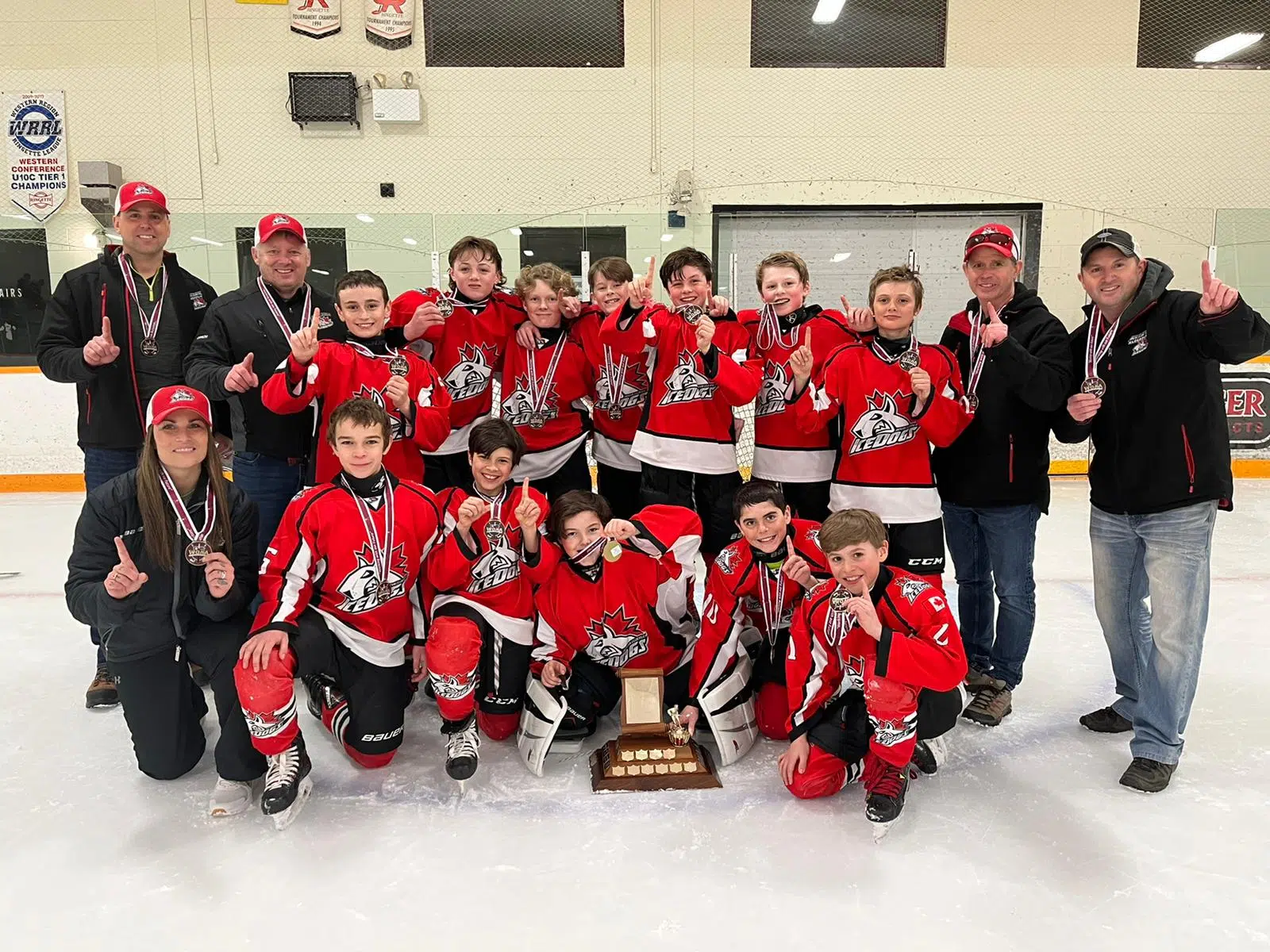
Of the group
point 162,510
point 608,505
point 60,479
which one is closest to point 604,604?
point 608,505

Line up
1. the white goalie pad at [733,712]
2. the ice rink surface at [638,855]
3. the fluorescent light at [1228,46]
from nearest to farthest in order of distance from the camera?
the ice rink surface at [638,855], the white goalie pad at [733,712], the fluorescent light at [1228,46]

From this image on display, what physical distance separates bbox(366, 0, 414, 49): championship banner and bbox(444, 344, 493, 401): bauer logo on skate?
19.5 ft

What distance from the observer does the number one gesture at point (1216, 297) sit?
2016 mm

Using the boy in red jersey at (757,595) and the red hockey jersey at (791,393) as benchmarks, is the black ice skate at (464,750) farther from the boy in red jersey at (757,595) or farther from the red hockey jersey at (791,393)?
the red hockey jersey at (791,393)

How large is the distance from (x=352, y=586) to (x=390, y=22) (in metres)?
6.97

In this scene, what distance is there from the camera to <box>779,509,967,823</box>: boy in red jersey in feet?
6.77

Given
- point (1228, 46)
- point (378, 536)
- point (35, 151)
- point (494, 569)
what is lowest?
point (494, 569)

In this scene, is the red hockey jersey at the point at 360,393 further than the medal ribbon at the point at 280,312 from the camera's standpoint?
No

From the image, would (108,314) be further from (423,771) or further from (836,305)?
(836,305)

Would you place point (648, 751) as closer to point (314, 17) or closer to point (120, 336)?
point (120, 336)

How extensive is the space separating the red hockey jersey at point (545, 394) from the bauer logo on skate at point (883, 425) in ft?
3.29

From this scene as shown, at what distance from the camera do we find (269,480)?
2.83 meters

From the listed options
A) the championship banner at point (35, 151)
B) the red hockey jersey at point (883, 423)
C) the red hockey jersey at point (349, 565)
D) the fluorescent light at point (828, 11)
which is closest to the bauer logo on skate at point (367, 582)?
the red hockey jersey at point (349, 565)

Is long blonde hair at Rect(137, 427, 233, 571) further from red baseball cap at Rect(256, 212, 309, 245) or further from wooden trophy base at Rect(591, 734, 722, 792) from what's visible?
wooden trophy base at Rect(591, 734, 722, 792)
